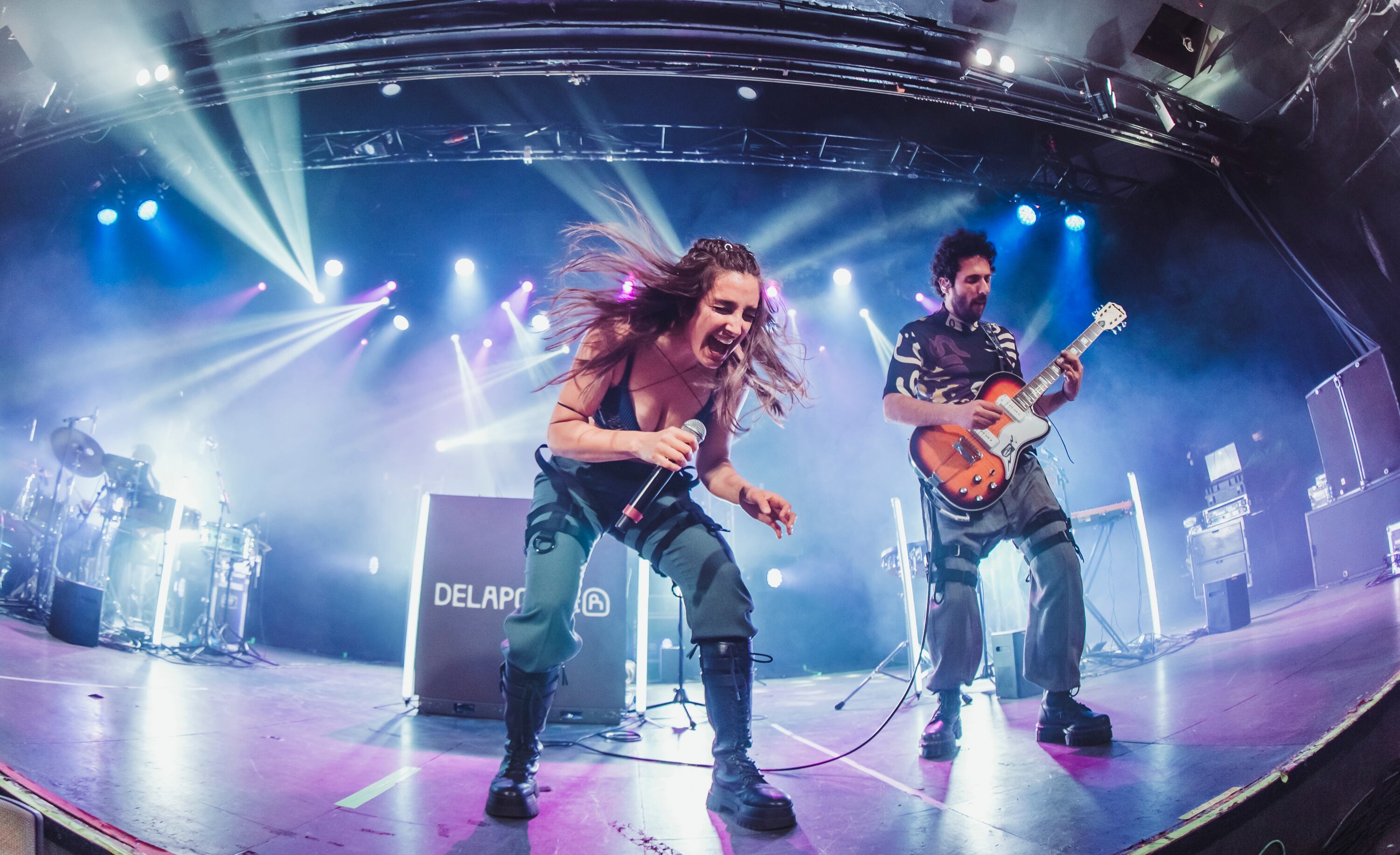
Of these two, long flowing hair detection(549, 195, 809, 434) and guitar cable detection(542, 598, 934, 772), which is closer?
long flowing hair detection(549, 195, 809, 434)

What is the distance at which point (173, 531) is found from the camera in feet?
18.0

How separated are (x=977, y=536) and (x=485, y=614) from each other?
290 centimetres

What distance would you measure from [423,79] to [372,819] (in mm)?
5477

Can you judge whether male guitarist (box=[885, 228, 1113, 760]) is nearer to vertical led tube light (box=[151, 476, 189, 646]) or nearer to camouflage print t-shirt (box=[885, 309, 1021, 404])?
camouflage print t-shirt (box=[885, 309, 1021, 404])

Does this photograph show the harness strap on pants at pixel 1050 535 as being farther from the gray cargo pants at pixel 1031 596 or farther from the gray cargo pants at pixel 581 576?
the gray cargo pants at pixel 581 576

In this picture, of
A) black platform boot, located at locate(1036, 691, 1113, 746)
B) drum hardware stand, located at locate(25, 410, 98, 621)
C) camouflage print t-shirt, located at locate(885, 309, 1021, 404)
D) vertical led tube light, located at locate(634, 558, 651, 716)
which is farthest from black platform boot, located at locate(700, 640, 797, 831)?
drum hardware stand, located at locate(25, 410, 98, 621)

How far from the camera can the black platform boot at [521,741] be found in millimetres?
1689

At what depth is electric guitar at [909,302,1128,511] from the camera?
8.21 ft

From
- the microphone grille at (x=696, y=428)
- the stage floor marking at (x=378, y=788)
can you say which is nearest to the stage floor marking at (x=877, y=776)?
the microphone grille at (x=696, y=428)

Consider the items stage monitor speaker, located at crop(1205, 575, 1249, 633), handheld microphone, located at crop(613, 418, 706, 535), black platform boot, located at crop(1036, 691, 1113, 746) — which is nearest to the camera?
handheld microphone, located at crop(613, 418, 706, 535)

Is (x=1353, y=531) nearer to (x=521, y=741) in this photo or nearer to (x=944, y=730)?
(x=944, y=730)

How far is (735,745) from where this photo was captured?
5.86ft

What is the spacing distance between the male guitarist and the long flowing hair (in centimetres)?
74

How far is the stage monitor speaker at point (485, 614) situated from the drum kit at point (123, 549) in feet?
7.39
